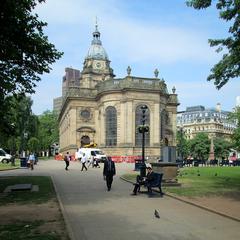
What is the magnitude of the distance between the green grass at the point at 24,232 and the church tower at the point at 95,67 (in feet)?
292

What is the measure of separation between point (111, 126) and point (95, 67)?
89.8 feet

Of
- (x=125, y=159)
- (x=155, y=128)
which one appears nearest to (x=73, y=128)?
(x=155, y=128)

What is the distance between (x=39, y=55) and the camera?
20922 mm

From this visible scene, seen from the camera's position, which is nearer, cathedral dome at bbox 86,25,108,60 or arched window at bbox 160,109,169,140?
arched window at bbox 160,109,169,140

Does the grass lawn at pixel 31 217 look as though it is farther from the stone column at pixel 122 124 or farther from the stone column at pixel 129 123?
the stone column at pixel 122 124

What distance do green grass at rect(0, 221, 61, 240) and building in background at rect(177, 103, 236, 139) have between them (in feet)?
478

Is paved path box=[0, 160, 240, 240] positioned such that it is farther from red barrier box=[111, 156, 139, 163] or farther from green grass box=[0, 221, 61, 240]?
red barrier box=[111, 156, 139, 163]

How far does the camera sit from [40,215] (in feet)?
44.3

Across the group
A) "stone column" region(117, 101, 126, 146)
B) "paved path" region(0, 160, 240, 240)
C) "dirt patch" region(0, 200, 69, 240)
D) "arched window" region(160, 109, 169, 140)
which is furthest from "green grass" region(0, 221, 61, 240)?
"arched window" region(160, 109, 169, 140)

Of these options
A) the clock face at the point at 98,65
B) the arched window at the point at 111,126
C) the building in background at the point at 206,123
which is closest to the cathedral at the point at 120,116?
the arched window at the point at 111,126

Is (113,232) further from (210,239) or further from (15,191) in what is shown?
(15,191)

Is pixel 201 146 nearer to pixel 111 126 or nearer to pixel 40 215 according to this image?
pixel 111 126

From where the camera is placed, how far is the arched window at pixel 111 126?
79688mm

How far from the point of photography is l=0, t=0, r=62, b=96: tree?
18109mm
